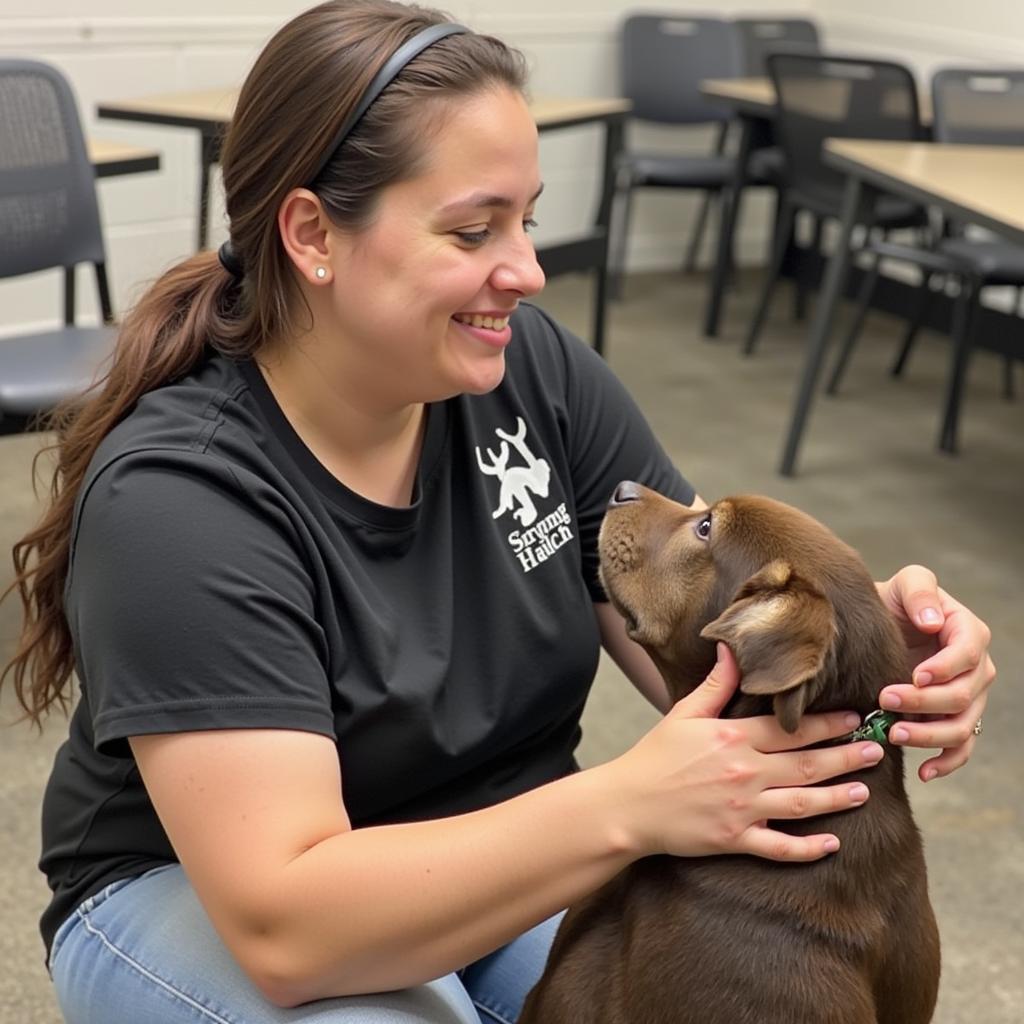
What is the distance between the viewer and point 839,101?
467 centimetres

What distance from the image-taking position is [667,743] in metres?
1.15

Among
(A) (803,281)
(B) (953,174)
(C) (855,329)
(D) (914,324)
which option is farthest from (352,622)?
(A) (803,281)

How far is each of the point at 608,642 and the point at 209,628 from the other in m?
0.61

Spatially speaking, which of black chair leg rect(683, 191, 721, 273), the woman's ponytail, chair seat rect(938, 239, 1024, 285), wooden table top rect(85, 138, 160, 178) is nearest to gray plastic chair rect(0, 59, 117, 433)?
wooden table top rect(85, 138, 160, 178)

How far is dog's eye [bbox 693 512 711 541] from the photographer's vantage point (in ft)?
4.66

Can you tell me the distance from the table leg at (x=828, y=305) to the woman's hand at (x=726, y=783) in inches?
122

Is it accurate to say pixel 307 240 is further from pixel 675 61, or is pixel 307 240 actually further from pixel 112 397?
pixel 675 61

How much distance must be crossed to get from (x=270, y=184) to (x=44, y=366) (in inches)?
72.7

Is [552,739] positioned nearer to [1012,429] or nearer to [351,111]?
[351,111]

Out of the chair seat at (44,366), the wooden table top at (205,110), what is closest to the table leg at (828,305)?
the wooden table top at (205,110)

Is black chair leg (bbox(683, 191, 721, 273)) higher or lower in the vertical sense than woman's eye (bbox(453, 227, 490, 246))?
lower

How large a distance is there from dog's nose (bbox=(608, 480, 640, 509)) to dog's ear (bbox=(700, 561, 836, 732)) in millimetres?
266

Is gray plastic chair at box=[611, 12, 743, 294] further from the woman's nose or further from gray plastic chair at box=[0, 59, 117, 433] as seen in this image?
the woman's nose

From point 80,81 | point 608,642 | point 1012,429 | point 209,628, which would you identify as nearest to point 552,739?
point 608,642
